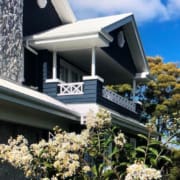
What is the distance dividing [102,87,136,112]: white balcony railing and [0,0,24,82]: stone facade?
3.48 meters

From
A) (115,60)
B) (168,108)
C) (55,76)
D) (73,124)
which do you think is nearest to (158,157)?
(73,124)

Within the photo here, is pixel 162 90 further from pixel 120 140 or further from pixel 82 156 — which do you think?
pixel 82 156

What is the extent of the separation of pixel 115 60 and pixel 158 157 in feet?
41.6

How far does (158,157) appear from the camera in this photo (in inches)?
265

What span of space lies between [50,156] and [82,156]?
445 millimetres

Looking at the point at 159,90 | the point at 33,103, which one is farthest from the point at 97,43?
the point at 159,90

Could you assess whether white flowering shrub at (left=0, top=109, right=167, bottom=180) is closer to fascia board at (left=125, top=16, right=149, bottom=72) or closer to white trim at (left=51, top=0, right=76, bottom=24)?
white trim at (left=51, top=0, right=76, bottom=24)

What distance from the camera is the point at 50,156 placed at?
21.5 ft

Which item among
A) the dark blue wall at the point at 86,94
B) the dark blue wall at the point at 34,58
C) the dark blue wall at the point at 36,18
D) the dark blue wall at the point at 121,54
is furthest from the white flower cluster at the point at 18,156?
the dark blue wall at the point at 121,54

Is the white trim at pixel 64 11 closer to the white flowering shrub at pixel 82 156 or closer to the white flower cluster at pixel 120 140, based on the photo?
the white flowering shrub at pixel 82 156

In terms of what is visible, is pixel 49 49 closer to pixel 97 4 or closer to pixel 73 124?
pixel 73 124

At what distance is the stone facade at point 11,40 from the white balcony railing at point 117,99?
11.4 feet

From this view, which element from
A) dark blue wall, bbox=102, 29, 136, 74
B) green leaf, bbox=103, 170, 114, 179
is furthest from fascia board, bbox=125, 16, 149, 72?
green leaf, bbox=103, 170, 114, 179

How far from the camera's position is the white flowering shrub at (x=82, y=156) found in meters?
6.22
